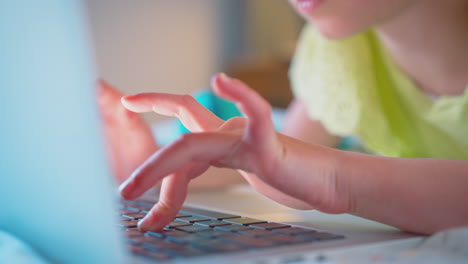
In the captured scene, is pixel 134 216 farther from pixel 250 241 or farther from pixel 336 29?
pixel 336 29

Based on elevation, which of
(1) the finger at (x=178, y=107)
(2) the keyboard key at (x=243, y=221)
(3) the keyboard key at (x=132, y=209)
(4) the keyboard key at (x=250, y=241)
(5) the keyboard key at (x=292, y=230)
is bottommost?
(4) the keyboard key at (x=250, y=241)

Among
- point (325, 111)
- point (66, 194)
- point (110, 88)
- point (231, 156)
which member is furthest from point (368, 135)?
point (66, 194)

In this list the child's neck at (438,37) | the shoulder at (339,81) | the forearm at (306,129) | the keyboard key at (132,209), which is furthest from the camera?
the forearm at (306,129)

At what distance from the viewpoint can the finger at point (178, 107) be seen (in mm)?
447

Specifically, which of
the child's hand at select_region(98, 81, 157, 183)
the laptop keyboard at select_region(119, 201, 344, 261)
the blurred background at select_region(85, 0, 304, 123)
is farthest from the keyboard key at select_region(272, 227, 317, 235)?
the blurred background at select_region(85, 0, 304, 123)

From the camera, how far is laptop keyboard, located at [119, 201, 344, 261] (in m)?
0.31

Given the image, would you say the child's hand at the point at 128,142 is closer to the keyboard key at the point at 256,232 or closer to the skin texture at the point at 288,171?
the skin texture at the point at 288,171

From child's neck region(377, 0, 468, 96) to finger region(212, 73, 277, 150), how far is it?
493mm

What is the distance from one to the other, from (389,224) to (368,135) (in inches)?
19.3

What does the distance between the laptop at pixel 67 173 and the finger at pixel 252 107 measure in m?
0.06

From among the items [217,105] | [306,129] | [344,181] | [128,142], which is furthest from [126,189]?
[306,129]

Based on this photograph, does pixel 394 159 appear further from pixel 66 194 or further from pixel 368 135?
pixel 368 135

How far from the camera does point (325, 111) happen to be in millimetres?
905

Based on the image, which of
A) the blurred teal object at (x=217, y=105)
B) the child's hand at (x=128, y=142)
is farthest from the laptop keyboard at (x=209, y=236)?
the blurred teal object at (x=217, y=105)
